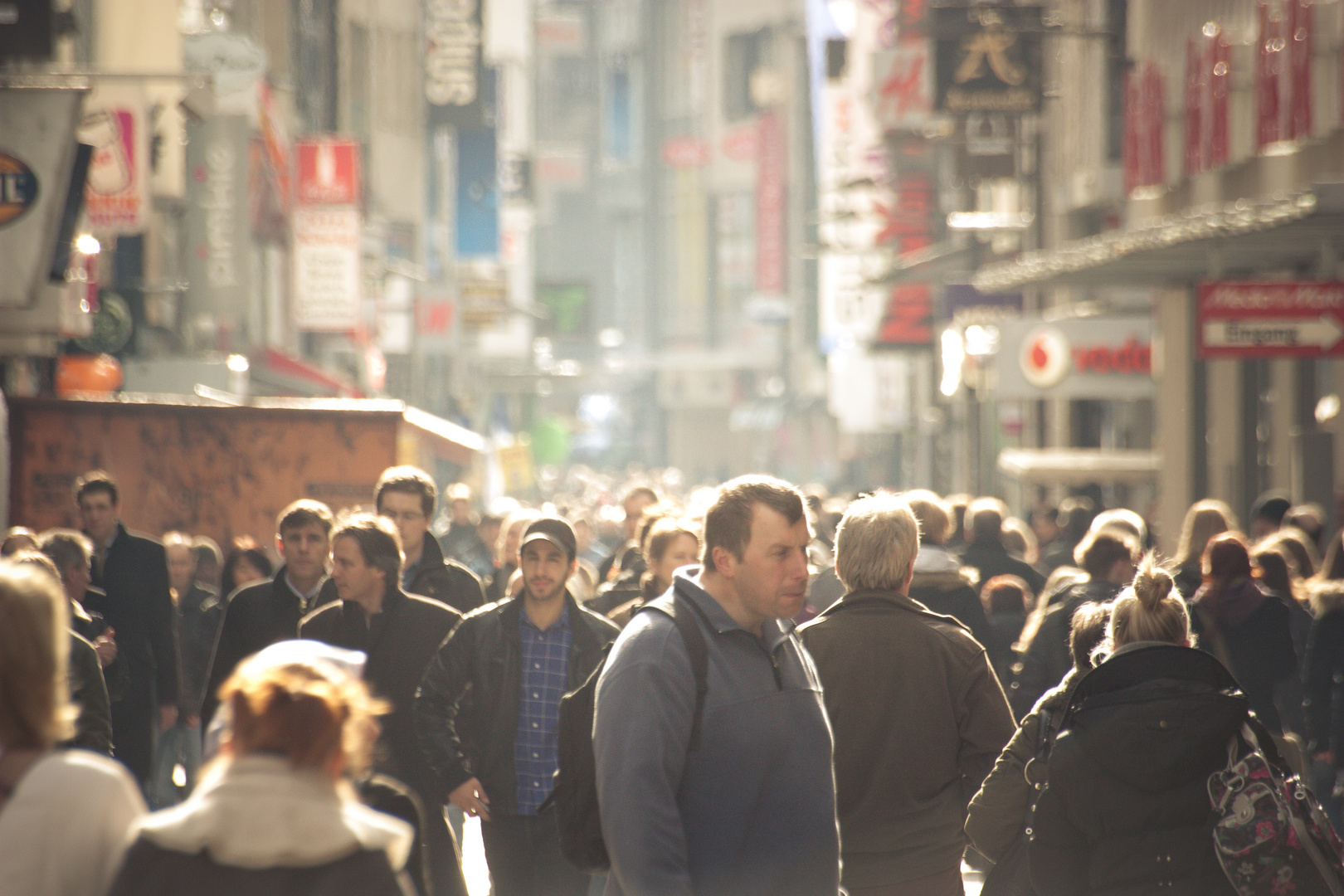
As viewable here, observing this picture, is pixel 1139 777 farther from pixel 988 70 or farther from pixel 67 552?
pixel 988 70

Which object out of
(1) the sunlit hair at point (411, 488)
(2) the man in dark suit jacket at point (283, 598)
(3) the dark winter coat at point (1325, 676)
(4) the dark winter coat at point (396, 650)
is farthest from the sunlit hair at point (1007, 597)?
(4) the dark winter coat at point (396, 650)

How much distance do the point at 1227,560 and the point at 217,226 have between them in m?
16.1

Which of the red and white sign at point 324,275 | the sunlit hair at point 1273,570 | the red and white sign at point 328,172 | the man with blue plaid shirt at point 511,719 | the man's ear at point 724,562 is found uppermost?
the red and white sign at point 328,172

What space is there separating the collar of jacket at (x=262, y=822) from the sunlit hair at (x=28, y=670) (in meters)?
0.32

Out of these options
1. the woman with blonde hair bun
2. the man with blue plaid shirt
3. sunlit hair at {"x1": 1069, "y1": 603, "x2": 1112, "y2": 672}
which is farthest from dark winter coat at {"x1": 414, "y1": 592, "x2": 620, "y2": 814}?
the woman with blonde hair bun

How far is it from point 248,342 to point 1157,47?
13.0 meters

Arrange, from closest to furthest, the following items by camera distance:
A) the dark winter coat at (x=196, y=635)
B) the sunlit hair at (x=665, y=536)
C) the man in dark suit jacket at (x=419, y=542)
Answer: the sunlit hair at (x=665, y=536)
the man in dark suit jacket at (x=419, y=542)
the dark winter coat at (x=196, y=635)

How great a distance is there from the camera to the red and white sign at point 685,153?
104 m

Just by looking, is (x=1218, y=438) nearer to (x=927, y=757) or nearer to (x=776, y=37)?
(x=927, y=757)

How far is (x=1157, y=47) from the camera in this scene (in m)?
22.7

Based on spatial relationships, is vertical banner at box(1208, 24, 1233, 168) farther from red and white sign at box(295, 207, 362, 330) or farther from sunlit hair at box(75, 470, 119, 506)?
sunlit hair at box(75, 470, 119, 506)

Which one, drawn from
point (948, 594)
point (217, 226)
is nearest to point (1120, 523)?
point (948, 594)

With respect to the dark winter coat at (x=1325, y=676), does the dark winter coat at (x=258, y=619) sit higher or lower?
higher

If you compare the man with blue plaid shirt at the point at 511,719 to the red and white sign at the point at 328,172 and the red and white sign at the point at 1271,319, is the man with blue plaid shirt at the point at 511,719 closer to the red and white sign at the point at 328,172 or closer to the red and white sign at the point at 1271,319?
the red and white sign at the point at 1271,319
